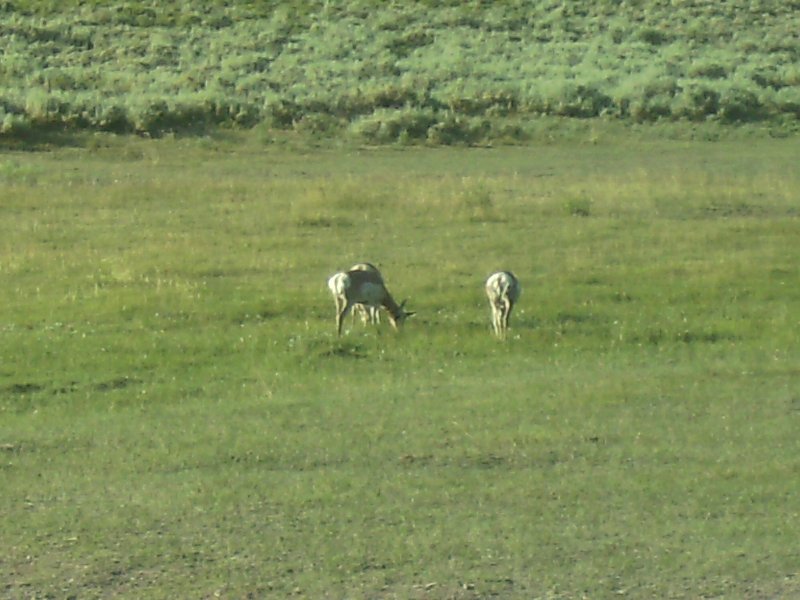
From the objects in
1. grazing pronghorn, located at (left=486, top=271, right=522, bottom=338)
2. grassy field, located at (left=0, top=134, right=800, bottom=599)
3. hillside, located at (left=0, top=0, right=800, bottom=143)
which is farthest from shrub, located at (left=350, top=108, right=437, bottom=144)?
grazing pronghorn, located at (left=486, top=271, right=522, bottom=338)

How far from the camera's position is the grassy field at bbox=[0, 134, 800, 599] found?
7758 mm

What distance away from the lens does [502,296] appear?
14.4 metres

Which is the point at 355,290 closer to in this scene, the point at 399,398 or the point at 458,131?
the point at 399,398

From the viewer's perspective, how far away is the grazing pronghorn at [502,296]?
14375 mm

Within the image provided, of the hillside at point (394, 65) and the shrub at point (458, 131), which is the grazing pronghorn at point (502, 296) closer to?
the shrub at point (458, 131)

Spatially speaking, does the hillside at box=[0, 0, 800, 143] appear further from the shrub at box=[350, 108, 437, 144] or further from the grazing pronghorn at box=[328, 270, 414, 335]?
the grazing pronghorn at box=[328, 270, 414, 335]

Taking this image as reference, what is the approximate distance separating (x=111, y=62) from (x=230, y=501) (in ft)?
138

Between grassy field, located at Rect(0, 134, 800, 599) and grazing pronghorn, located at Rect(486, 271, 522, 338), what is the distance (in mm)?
249

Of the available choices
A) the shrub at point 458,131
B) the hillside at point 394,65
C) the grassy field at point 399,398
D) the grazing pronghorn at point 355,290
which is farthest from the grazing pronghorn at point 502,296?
the hillside at point 394,65

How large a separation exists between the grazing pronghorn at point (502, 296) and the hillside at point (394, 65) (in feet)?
74.7

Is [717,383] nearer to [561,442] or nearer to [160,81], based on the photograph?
[561,442]

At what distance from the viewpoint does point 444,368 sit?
44.1 feet

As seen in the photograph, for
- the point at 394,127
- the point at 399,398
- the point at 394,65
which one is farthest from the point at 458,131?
the point at 399,398

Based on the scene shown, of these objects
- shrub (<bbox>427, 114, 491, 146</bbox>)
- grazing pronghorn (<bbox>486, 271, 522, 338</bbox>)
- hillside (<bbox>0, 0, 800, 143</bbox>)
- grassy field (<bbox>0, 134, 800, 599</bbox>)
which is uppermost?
hillside (<bbox>0, 0, 800, 143</bbox>)
